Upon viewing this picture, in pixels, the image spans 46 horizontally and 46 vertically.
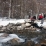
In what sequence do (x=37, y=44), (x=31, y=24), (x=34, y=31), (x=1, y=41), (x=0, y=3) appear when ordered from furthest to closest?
1. (x=0, y=3)
2. (x=31, y=24)
3. (x=34, y=31)
4. (x=1, y=41)
5. (x=37, y=44)

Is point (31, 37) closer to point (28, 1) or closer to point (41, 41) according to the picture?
point (41, 41)

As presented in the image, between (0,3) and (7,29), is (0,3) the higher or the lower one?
the higher one

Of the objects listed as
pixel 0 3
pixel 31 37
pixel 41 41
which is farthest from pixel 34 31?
pixel 0 3

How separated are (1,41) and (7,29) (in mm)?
1375

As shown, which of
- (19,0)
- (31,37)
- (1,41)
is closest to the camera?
Result: (1,41)

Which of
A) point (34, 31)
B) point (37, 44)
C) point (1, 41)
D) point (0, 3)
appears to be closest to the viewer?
point (37, 44)

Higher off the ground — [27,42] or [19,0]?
[19,0]

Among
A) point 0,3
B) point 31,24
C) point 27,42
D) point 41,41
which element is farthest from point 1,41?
point 0,3

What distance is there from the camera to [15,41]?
6105 mm

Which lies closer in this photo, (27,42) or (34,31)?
(27,42)

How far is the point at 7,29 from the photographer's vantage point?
7574 millimetres

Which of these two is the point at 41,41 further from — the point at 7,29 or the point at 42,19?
the point at 42,19

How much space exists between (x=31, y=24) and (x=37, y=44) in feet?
8.70

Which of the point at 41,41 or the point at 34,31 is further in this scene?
the point at 34,31
